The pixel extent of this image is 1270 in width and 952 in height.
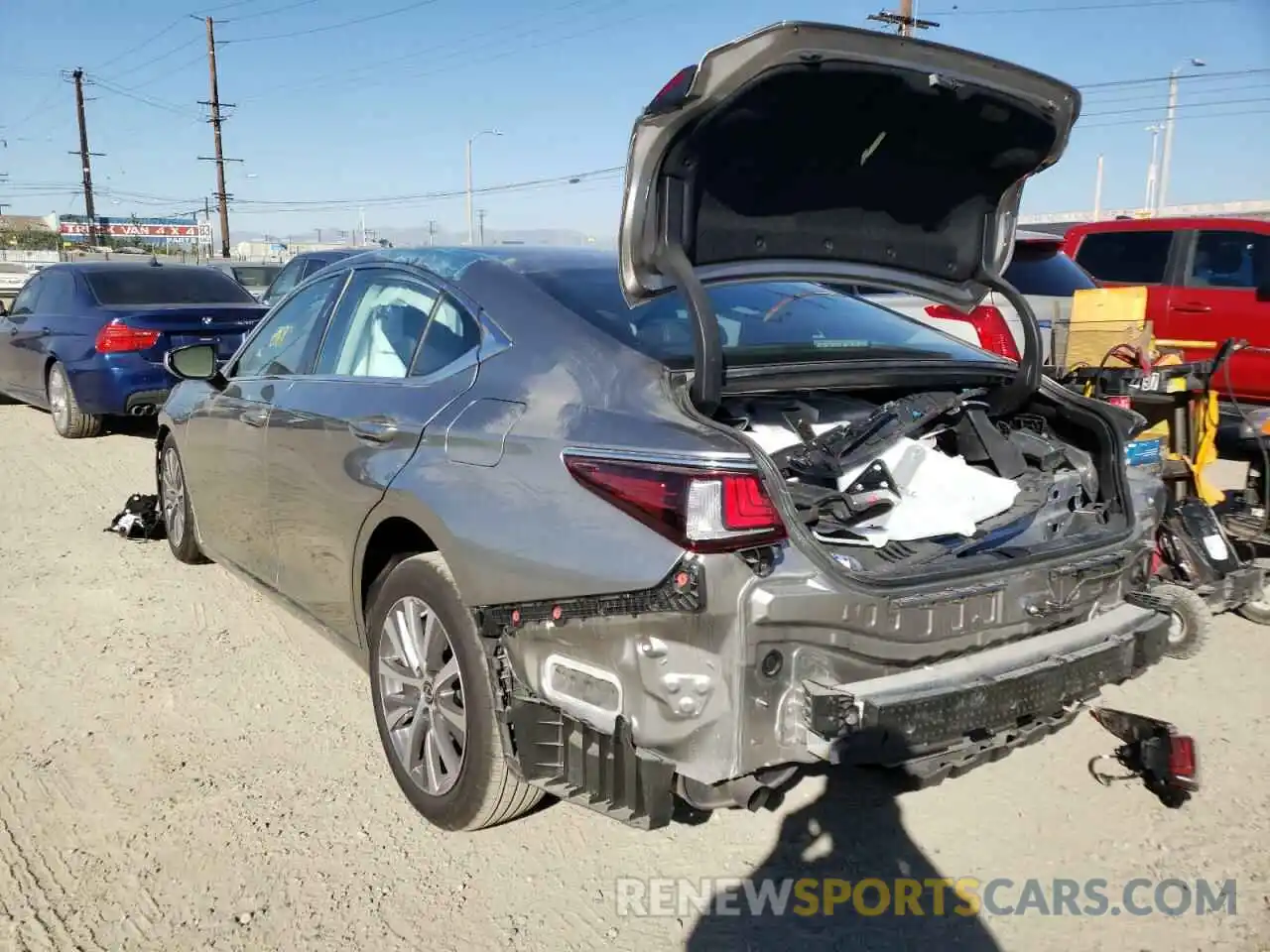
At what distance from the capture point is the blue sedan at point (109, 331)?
8883 millimetres

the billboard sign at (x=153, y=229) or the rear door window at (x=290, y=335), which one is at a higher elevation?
the billboard sign at (x=153, y=229)

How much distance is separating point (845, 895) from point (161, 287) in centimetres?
932

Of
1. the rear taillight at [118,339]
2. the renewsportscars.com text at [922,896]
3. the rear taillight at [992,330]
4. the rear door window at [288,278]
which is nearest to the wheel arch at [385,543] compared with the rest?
the renewsportscars.com text at [922,896]

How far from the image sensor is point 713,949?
2518 millimetres

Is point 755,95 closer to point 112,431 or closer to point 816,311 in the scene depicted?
point 816,311

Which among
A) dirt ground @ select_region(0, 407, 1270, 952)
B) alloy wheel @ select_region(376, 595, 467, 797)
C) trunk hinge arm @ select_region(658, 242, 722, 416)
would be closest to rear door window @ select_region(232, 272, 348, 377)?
dirt ground @ select_region(0, 407, 1270, 952)

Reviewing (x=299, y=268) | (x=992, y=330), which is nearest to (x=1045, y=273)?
(x=992, y=330)

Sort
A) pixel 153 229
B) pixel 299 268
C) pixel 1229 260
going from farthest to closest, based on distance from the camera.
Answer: pixel 153 229 < pixel 299 268 < pixel 1229 260

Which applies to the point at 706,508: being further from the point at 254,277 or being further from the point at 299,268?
the point at 254,277

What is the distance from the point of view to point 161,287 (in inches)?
387

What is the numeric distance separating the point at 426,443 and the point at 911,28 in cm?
2537

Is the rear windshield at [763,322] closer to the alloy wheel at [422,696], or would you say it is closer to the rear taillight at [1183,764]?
the alloy wheel at [422,696]

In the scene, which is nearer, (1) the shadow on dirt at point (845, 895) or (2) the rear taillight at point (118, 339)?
(1) the shadow on dirt at point (845, 895)

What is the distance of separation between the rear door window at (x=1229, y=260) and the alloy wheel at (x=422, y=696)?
8.71 m
